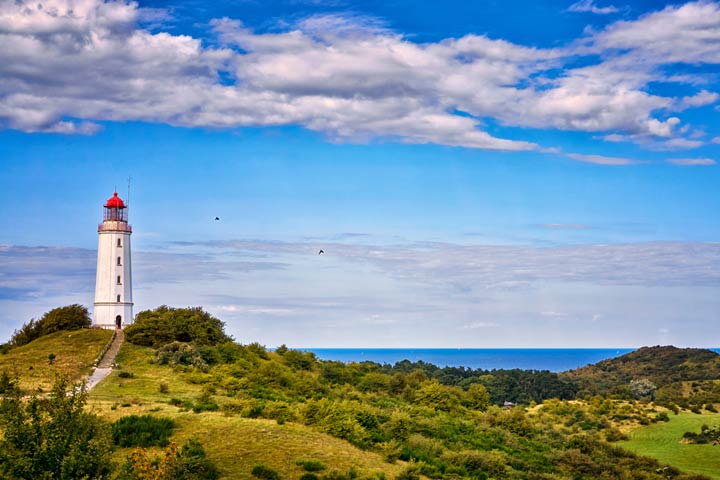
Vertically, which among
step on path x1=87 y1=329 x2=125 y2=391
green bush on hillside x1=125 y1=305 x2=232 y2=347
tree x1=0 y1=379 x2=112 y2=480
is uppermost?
green bush on hillside x1=125 y1=305 x2=232 y2=347

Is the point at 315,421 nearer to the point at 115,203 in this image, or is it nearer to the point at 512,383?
the point at 115,203

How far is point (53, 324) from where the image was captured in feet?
191

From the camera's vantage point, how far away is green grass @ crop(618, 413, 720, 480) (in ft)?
157

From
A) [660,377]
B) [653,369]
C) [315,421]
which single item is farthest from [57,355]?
[653,369]

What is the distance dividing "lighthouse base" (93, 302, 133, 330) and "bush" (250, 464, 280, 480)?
128 ft

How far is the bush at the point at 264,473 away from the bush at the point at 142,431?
3619 millimetres

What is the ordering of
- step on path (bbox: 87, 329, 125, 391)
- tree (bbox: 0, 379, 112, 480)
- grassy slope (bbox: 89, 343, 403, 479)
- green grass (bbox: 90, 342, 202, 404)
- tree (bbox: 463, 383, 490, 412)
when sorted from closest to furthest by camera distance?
tree (bbox: 0, 379, 112, 480) → grassy slope (bbox: 89, 343, 403, 479) → green grass (bbox: 90, 342, 202, 404) → step on path (bbox: 87, 329, 125, 391) → tree (bbox: 463, 383, 490, 412)

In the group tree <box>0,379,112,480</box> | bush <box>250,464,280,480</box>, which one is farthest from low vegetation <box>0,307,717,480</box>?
tree <box>0,379,112,480</box>

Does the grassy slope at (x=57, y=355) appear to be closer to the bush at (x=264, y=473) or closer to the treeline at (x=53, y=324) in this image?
the treeline at (x=53, y=324)

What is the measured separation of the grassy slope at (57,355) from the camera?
45188mm

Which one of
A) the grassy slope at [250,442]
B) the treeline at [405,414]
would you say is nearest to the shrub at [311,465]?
the grassy slope at [250,442]

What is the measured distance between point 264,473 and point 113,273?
131 ft

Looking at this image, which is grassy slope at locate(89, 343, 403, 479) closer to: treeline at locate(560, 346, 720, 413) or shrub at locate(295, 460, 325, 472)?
shrub at locate(295, 460, 325, 472)

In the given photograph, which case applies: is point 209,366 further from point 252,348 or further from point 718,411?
point 718,411
